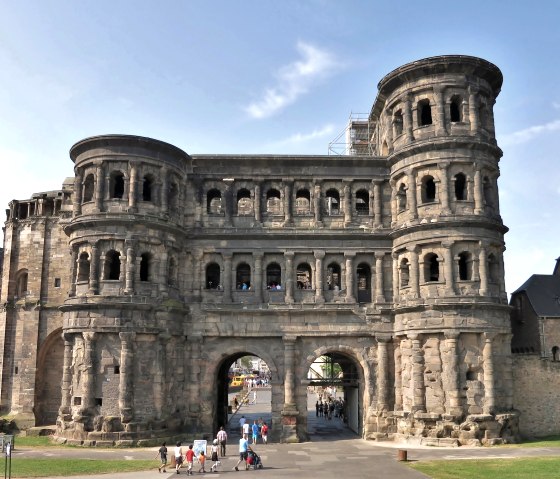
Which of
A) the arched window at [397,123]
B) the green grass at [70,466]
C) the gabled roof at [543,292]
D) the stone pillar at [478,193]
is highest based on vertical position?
the arched window at [397,123]

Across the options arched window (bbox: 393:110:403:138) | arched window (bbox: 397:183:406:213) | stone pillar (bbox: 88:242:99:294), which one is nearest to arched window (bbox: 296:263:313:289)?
arched window (bbox: 397:183:406:213)

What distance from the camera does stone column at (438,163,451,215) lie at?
34.1 m

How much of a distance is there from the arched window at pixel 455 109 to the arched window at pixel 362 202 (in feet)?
23.5

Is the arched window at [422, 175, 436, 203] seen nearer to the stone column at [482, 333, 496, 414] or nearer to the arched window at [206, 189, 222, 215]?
the stone column at [482, 333, 496, 414]

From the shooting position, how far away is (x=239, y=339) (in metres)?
36.2

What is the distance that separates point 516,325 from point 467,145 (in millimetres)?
15899

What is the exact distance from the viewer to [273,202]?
40469 millimetres

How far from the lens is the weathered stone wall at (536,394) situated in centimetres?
3491

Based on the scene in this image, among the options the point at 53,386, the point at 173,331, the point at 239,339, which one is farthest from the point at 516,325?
the point at 53,386

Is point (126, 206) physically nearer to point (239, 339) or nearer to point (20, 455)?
point (239, 339)

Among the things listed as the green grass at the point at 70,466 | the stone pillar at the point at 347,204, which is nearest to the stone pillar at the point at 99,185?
the green grass at the point at 70,466

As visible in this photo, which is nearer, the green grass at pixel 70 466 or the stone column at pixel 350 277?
the green grass at pixel 70 466

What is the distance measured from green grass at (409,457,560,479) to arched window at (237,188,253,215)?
1938cm

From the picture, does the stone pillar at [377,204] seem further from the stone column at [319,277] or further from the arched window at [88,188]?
the arched window at [88,188]
